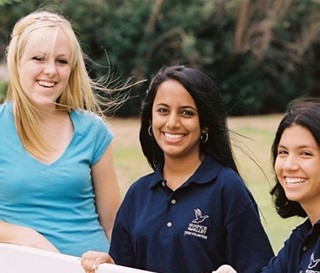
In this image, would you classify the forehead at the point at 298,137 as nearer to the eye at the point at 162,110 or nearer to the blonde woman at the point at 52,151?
the eye at the point at 162,110

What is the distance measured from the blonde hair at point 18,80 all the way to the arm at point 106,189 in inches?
9.9

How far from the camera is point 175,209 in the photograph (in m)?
3.30

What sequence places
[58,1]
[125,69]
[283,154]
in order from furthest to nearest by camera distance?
[125,69] → [58,1] → [283,154]

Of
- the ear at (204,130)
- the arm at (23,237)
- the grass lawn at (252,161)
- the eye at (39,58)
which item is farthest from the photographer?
the grass lawn at (252,161)

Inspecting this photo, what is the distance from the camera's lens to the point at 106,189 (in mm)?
3869

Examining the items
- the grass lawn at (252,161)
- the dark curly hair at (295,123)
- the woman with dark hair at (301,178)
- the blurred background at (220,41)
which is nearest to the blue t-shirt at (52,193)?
the dark curly hair at (295,123)

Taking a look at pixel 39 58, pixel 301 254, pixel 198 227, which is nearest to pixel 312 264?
pixel 301 254

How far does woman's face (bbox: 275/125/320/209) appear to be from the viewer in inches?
116

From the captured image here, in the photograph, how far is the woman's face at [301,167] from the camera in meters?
2.94

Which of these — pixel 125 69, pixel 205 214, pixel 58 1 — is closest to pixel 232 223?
pixel 205 214

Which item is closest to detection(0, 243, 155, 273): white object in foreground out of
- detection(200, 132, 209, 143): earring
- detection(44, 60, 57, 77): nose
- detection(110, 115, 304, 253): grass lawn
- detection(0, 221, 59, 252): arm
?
detection(0, 221, 59, 252): arm

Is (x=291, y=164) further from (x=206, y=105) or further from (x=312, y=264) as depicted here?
(x=206, y=105)

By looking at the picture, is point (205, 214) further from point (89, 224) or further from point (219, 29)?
A: point (219, 29)

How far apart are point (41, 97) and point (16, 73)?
17cm
